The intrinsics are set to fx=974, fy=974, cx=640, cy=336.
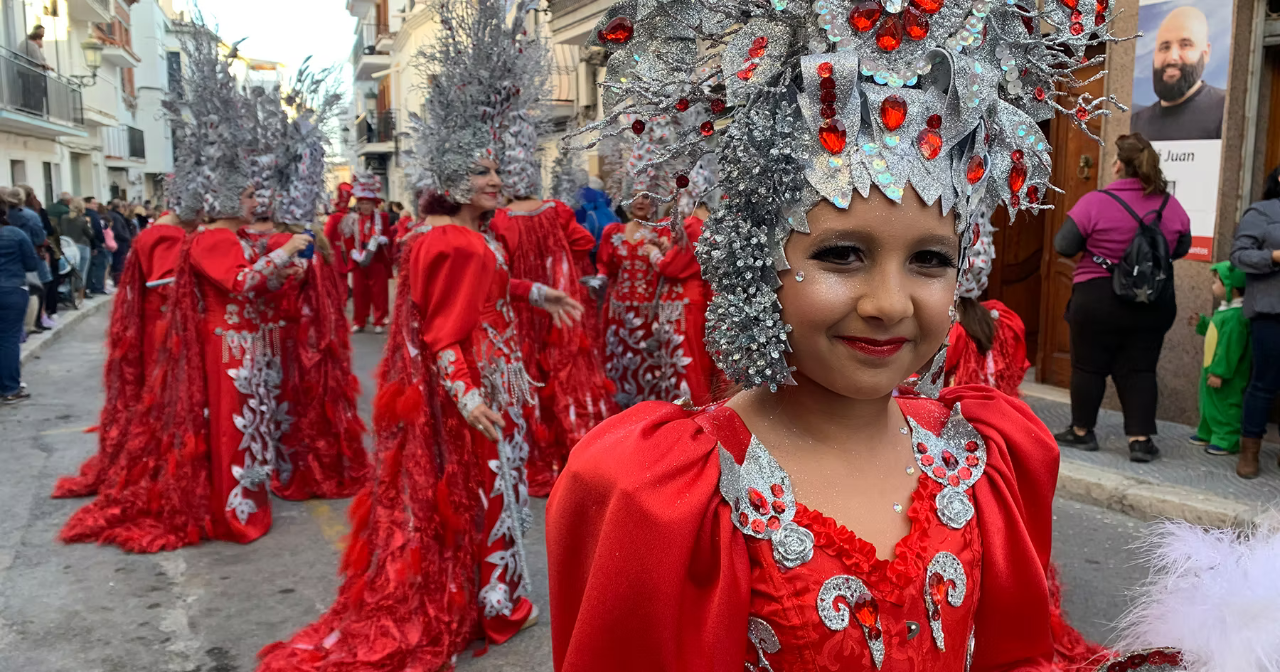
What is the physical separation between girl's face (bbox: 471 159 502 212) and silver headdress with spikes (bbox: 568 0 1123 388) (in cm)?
219

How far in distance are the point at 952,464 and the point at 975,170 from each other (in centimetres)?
50

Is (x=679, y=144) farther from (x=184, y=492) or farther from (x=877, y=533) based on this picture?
(x=184, y=492)

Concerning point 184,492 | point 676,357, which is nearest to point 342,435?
point 184,492

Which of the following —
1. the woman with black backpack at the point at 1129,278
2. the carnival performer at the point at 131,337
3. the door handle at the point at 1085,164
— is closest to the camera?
the woman with black backpack at the point at 1129,278

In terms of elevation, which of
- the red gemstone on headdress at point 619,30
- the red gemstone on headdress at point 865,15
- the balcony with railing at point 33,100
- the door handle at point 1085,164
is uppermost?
the balcony with railing at point 33,100

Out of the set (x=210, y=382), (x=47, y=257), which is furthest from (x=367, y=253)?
(x=210, y=382)

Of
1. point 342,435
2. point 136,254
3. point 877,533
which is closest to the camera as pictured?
point 877,533

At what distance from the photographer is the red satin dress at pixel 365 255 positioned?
44.5ft

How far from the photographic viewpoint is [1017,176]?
1.58m

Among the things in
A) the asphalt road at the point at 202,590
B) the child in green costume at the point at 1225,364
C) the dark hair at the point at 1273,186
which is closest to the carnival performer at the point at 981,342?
the asphalt road at the point at 202,590

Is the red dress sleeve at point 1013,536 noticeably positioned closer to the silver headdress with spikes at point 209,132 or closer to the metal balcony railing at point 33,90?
the silver headdress with spikes at point 209,132

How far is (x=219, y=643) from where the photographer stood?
157 inches

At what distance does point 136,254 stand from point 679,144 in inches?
208

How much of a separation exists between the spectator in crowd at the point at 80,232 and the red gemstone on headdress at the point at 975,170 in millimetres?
18337
